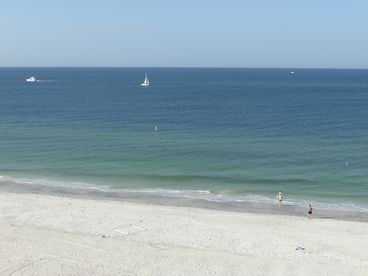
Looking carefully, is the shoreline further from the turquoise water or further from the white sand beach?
the white sand beach

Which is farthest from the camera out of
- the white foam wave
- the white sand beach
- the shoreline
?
the white foam wave

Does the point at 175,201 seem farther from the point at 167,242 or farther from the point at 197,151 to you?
the point at 197,151

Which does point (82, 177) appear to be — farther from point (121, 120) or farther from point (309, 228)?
point (121, 120)

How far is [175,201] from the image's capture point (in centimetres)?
3825

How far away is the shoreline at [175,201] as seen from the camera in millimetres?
35219

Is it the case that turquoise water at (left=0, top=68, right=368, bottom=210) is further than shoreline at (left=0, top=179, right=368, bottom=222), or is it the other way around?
turquoise water at (left=0, top=68, right=368, bottom=210)

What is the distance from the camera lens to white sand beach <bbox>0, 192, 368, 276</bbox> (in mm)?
24188

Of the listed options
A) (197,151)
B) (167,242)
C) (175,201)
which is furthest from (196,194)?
(197,151)

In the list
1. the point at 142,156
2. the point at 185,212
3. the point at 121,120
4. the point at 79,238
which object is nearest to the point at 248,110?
the point at 121,120

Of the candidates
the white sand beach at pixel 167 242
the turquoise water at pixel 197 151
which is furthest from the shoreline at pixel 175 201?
the white sand beach at pixel 167 242

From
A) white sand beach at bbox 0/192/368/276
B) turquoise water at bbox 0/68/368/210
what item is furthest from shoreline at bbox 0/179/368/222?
white sand beach at bbox 0/192/368/276

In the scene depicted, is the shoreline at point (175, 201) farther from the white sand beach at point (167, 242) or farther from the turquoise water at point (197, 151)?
the white sand beach at point (167, 242)

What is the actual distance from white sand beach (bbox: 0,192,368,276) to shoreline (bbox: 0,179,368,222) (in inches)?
64.4

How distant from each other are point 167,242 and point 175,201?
1048 cm
